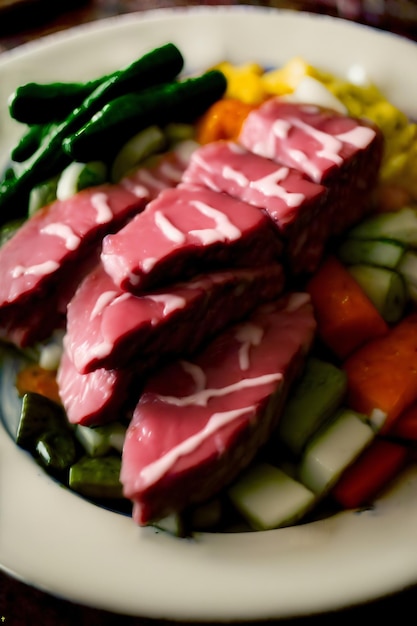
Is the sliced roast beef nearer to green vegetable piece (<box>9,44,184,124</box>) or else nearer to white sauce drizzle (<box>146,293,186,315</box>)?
green vegetable piece (<box>9,44,184,124</box>)

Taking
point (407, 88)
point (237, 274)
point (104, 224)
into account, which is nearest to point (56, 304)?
point (104, 224)

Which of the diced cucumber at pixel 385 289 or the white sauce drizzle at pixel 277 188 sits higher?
the white sauce drizzle at pixel 277 188

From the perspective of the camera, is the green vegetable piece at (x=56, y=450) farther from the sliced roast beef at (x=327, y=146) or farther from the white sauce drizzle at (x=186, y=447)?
the sliced roast beef at (x=327, y=146)

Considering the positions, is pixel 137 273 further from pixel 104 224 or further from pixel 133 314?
pixel 104 224

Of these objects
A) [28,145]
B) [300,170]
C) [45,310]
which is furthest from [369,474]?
[28,145]

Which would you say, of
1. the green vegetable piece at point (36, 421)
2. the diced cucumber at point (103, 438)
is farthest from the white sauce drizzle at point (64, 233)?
the diced cucumber at point (103, 438)

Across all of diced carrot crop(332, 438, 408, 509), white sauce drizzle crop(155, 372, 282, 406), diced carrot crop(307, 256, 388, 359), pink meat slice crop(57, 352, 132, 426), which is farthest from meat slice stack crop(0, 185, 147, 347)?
diced carrot crop(332, 438, 408, 509)

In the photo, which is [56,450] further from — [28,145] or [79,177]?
[28,145]
